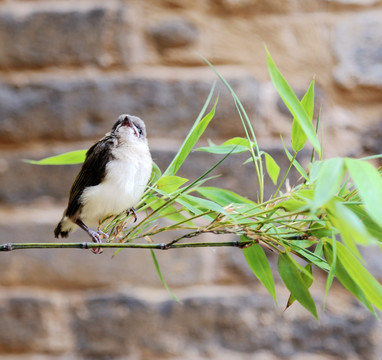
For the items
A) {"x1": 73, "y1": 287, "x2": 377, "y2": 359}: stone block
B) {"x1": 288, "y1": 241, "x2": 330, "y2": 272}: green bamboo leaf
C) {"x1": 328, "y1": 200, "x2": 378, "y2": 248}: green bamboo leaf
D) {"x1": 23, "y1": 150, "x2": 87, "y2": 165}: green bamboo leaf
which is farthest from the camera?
{"x1": 73, "y1": 287, "x2": 377, "y2": 359}: stone block

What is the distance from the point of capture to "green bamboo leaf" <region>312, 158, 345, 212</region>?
0.89 feet

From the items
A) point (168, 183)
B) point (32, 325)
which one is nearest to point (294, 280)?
point (168, 183)

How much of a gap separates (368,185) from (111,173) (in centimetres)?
30

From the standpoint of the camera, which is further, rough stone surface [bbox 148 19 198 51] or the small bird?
rough stone surface [bbox 148 19 198 51]

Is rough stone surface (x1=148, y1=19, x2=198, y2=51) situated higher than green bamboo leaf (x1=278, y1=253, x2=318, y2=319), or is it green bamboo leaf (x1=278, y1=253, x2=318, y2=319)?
rough stone surface (x1=148, y1=19, x2=198, y2=51)

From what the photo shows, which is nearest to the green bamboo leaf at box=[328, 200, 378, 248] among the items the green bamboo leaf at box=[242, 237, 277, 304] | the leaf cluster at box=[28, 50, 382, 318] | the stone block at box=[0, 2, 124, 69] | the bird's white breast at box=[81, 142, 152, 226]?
the leaf cluster at box=[28, 50, 382, 318]

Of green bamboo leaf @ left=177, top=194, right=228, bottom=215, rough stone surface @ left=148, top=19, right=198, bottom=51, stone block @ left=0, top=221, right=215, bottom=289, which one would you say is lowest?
green bamboo leaf @ left=177, top=194, right=228, bottom=215

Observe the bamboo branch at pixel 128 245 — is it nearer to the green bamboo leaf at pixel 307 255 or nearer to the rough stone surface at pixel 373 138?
the green bamboo leaf at pixel 307 255

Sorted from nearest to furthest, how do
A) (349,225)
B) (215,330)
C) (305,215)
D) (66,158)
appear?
(349,225) → (305,215) → (66,158) → (215,330)

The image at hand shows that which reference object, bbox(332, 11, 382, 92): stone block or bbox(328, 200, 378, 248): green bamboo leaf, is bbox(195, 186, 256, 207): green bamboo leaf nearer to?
bbox(328, 200, 378, 248): green bamboo leaf

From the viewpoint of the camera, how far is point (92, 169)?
530 millimetres

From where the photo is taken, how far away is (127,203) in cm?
48

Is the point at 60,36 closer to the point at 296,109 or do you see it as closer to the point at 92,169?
the point at 92,169

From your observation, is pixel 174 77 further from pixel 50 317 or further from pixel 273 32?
pixel 50 317
